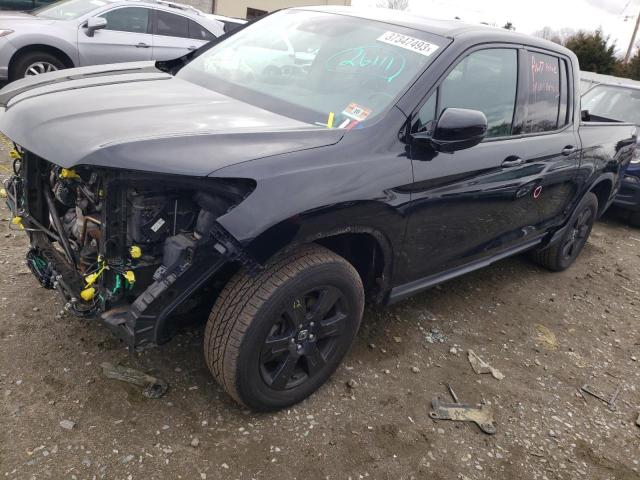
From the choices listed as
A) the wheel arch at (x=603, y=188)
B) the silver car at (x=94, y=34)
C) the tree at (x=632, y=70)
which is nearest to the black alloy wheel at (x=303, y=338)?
the wheel arch at (x=603, y=188)

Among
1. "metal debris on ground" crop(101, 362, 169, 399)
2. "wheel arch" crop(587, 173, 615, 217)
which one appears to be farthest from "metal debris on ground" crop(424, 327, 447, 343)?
"wheel arch" crop(587, 173, 615, 217)

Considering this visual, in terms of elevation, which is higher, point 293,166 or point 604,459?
point 293,166

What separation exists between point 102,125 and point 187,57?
157 centimetres

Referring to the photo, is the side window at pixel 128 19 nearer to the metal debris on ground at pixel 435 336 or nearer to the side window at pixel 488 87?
the side window at pixel 488 87

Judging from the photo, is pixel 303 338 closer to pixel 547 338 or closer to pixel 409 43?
pixel 409 43

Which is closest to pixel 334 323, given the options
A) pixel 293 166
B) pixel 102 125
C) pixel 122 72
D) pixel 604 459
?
pixel 293 166

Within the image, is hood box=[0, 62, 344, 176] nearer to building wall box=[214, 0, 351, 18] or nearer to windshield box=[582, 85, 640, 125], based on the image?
windshield box=[582, 85, 640, 125]

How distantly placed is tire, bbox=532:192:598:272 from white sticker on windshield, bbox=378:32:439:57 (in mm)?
2455

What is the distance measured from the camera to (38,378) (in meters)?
2.54

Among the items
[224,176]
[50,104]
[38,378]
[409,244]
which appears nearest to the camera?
[224,176]

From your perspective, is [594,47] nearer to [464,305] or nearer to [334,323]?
[464,305]

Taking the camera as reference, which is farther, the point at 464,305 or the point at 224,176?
the point at 464,305

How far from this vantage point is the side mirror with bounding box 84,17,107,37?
729cm

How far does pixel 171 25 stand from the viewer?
837 centimetres
